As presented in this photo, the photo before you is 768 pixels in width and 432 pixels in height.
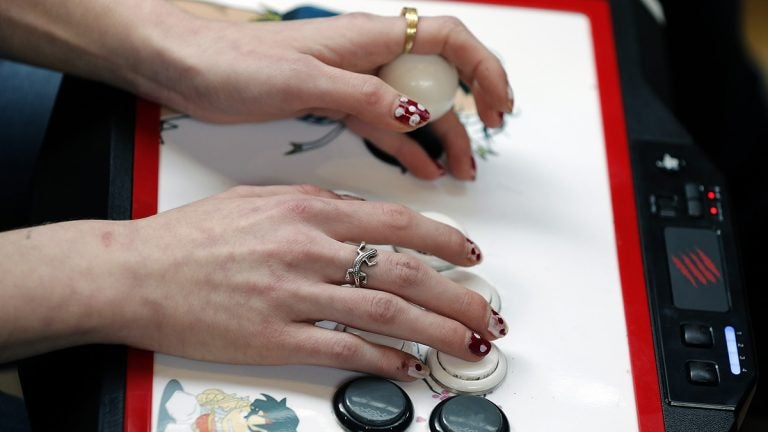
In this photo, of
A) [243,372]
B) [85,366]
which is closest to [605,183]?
[243,372]

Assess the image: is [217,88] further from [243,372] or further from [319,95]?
[243,372]

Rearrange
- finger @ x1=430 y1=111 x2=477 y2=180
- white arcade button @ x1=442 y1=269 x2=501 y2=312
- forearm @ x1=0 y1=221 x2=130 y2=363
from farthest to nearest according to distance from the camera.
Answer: finger @ x1=430 y1=111 x2=477 y2=180 < white arcade button @ x1=442 y1=269 x2=501 y2=312 < forearm @ x1=0 y1=221 x2=130 y2=363

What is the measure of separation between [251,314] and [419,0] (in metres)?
0.47

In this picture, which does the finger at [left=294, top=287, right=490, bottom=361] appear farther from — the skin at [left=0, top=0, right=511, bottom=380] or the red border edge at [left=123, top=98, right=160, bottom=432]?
the red border edge at [left=123, top=98, right=160, bottom=432]

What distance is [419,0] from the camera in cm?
101

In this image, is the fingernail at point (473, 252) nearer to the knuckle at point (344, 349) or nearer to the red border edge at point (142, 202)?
the knuckle at point (344, 349)

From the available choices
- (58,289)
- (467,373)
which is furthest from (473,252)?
(58,289)

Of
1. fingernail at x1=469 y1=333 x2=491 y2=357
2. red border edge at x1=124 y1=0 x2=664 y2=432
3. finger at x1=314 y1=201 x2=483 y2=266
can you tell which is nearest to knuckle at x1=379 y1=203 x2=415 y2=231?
finger at x1=314 y1=201 x2=483 y2=266

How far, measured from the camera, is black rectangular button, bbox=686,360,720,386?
729 millimetres

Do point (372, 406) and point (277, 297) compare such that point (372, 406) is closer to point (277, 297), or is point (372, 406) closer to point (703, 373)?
point (277, 297)

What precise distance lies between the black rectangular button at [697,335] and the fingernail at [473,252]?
7.0 inches

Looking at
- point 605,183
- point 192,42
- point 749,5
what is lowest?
point 605,183

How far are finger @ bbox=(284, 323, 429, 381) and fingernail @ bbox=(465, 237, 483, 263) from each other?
4.2 inches

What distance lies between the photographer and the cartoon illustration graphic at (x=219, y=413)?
26.3 inches
